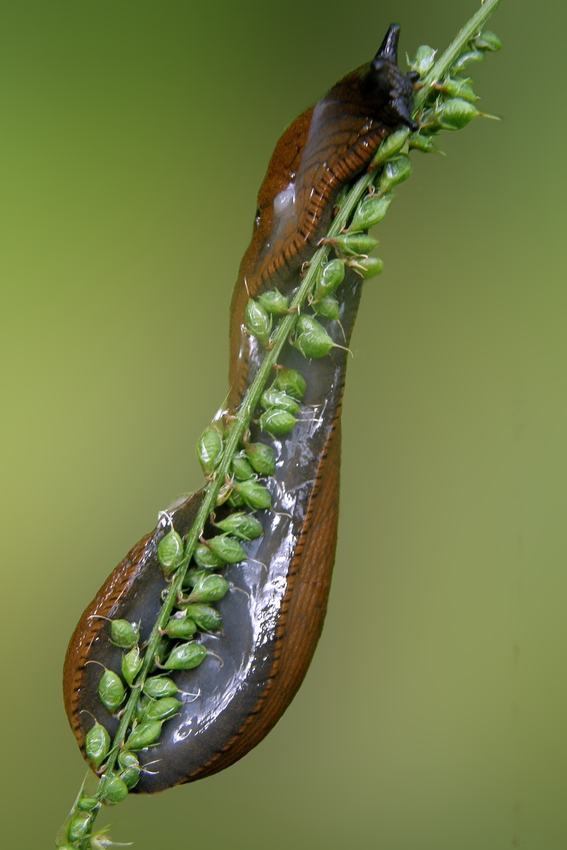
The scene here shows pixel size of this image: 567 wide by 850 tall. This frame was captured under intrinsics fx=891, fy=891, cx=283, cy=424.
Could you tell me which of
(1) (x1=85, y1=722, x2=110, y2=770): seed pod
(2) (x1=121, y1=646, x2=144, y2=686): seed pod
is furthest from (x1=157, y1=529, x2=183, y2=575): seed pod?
(1) (x1=85, y1=722, x2=110, y2=770): seed pod

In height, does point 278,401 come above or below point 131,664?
above

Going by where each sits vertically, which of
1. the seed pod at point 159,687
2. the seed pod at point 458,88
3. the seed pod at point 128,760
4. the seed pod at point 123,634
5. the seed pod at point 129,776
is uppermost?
the seed pod at point 458,88

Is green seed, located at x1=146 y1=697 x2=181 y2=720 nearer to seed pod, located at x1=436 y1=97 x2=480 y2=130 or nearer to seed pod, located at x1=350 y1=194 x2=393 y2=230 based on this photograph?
seed pod, located at x1=350 y1=194 x2=393 y2=230

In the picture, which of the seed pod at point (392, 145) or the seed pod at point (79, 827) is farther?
the seed pod at point (79, 827)

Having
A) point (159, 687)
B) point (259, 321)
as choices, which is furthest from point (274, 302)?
point (159, 687)

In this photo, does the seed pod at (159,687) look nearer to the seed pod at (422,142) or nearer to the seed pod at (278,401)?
the seed pod at (278,401)

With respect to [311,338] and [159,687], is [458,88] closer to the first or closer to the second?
[311,338]

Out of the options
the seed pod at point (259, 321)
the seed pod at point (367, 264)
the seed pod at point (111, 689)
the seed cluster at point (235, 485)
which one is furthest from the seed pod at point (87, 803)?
the seed pod at point (367, 264)
